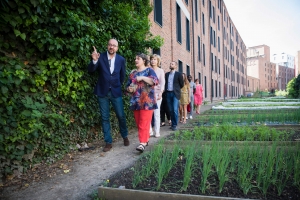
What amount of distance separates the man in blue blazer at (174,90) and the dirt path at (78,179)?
7.71 feet

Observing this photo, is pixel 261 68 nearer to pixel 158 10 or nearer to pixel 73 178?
pixel 158 10

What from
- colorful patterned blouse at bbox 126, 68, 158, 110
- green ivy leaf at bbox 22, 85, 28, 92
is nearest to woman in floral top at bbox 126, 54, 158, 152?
colorful patterned blouse at bbox 126, 68, 158, 110

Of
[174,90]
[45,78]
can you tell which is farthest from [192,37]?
[45,78]

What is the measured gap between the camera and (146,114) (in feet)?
13.4

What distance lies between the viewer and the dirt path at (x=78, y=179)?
8.39 feet

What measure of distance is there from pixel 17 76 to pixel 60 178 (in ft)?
4.98

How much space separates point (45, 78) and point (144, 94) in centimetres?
172

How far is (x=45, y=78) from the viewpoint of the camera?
3.44m

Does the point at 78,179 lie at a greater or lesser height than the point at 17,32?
lesser

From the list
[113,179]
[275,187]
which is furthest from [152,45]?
[275,187]

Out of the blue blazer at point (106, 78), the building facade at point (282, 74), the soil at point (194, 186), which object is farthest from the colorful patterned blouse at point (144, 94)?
the building facade at point (282, 74)

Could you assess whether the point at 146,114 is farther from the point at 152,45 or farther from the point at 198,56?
the point at 198,56

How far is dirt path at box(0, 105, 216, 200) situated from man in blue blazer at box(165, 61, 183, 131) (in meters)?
2.35

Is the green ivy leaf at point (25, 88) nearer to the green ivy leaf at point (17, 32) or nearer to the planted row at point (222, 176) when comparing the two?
the green ivy leaf at point (17, 32)
